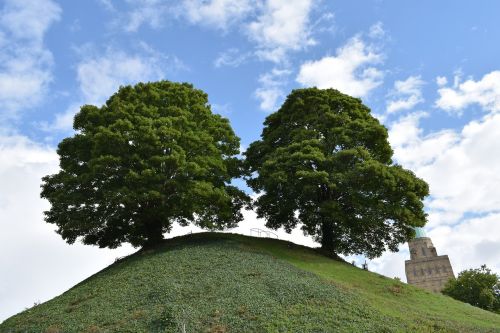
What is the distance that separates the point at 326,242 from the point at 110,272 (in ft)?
48.8

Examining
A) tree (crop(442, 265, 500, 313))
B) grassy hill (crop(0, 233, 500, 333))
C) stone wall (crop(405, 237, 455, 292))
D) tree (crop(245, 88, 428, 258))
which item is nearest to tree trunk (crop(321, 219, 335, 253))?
tree (crop(245, 88, 428, 258))

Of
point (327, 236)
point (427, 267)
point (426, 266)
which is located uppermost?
point (426, 266)

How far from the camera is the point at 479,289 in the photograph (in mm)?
51656

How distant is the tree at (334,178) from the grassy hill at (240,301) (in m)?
5.01

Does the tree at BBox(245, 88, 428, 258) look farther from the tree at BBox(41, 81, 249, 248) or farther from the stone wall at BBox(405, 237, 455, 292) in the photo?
the stone wall at BBox(405, 237, 455, 292)

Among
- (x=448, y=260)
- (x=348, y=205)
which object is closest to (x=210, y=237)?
(x=348, y=205)

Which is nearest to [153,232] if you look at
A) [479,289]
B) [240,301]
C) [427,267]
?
[240,301]

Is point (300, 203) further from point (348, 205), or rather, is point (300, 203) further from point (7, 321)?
point (7, 321)

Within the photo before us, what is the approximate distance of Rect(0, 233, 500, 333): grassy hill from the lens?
16.5 metres

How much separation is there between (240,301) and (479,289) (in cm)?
4382

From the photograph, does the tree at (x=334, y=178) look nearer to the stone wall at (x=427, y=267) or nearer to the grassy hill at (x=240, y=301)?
the grassy hill at (x=240, y=301)

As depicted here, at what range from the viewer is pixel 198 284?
20266 mm

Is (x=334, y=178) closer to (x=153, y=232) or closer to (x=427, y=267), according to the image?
(x=153, y=232)

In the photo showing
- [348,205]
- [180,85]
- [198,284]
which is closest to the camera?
[198,284]
